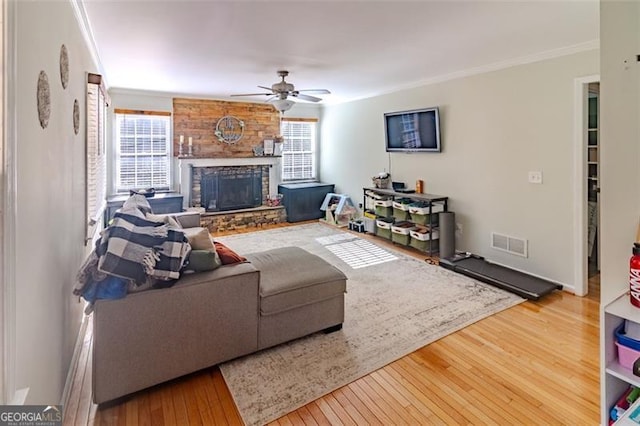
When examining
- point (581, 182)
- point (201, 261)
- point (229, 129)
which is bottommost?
point (201, 261)

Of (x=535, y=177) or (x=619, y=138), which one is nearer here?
(x=619, y=138)

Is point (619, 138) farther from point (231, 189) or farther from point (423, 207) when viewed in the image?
point (231, 189)

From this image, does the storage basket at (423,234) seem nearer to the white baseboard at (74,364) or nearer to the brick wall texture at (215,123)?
the brick wall texture at (215,123)

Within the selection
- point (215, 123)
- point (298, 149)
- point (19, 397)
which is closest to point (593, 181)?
point (19, 397)

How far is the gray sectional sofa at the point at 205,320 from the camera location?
197 cm

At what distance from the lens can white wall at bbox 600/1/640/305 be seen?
1613 millimetres

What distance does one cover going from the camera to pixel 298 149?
25.2 ft

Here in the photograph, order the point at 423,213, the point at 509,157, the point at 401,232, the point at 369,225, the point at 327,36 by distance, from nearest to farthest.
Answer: the point at 327,36
the point at 509,157
the point at 423,213
the point at 401,232
the point at 369,225

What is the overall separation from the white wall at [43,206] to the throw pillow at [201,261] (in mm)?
694

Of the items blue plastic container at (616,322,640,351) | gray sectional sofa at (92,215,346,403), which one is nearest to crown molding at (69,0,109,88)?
gray sectional sofa at (92,215,346,403)

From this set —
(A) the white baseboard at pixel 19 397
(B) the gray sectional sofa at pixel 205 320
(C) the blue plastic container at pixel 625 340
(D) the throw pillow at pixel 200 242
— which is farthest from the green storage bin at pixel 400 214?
(A) the white baseboard at pixel 19 397

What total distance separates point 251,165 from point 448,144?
12.4 ft

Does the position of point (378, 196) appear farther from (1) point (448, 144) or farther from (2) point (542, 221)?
(2) point (542, 221)

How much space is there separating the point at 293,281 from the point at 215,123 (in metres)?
4.88
